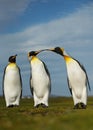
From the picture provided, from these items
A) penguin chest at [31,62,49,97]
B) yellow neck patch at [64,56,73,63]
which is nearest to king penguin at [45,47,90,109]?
yellow neck patch at [64,56,73,63]

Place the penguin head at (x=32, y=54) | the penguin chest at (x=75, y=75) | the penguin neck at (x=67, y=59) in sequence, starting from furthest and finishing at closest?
the penguin head at (x=32, y=54)
the penguin neck at (x=67, y=59)
the penguin chest at (x=75, y=75)

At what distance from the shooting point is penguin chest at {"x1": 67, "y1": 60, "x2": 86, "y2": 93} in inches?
997

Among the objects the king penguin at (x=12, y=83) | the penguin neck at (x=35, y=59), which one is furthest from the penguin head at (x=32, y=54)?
the king penguin at (x=12, y=83)

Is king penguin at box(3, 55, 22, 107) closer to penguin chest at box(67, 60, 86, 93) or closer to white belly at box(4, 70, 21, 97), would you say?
white belly at box(4, 70, 21, 97)

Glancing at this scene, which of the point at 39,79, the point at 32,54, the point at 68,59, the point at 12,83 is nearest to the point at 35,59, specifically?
the point at 32,54

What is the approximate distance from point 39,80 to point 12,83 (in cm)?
270

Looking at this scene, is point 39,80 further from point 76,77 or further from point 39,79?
point 76,77

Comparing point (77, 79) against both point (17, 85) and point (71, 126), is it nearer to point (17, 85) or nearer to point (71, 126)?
point (17, 85)

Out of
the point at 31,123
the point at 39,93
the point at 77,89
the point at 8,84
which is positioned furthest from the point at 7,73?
the point at 31,123

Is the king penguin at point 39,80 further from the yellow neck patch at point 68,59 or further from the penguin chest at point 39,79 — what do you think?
the yellow neck patch at point 68,59

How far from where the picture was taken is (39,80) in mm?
27141

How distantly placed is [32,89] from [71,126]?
712 inches

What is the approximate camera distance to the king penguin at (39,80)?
2706 cm

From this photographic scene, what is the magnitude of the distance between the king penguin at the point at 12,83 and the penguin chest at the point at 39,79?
1665 mm
